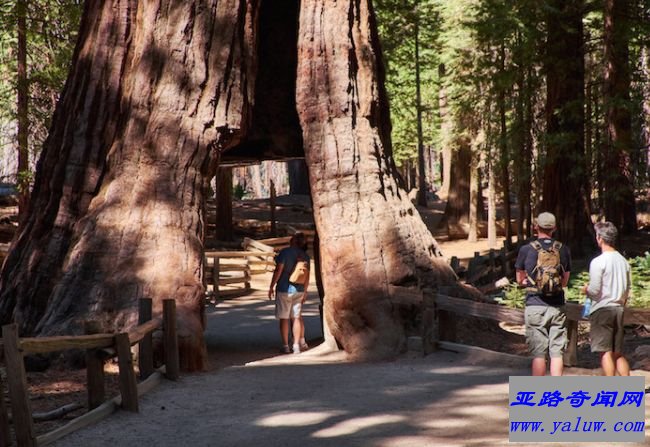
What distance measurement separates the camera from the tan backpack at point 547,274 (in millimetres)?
8773

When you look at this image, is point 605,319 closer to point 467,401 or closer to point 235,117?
point 467,401

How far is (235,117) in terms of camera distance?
14.0 m

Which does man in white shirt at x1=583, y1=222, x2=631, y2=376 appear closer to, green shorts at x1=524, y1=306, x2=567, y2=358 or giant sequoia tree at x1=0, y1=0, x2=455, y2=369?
green shorts at x1=524, y1=306, x2=567, y2=358

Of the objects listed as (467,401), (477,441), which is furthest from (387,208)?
(477,441)

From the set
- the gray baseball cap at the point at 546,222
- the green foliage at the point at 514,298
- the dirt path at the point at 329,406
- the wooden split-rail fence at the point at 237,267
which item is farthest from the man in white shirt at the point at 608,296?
the wooden split-rail fence at the point at 237,267

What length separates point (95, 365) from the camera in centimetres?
862

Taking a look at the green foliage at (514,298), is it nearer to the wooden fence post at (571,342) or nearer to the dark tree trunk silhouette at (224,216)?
the wooden fence post at (571,342)

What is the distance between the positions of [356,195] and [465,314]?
10.1 feet

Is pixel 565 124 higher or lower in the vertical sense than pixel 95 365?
higher

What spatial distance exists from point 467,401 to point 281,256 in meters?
6.44

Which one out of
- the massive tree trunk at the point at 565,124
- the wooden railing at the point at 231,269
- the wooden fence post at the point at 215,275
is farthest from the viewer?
the wooden railing at the point at 231,269

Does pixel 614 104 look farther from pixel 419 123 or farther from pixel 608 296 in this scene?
pixel 419 123

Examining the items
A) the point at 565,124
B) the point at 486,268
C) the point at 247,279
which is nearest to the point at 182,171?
the point at 486,268

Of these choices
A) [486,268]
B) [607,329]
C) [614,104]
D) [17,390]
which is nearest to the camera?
[17,390]
